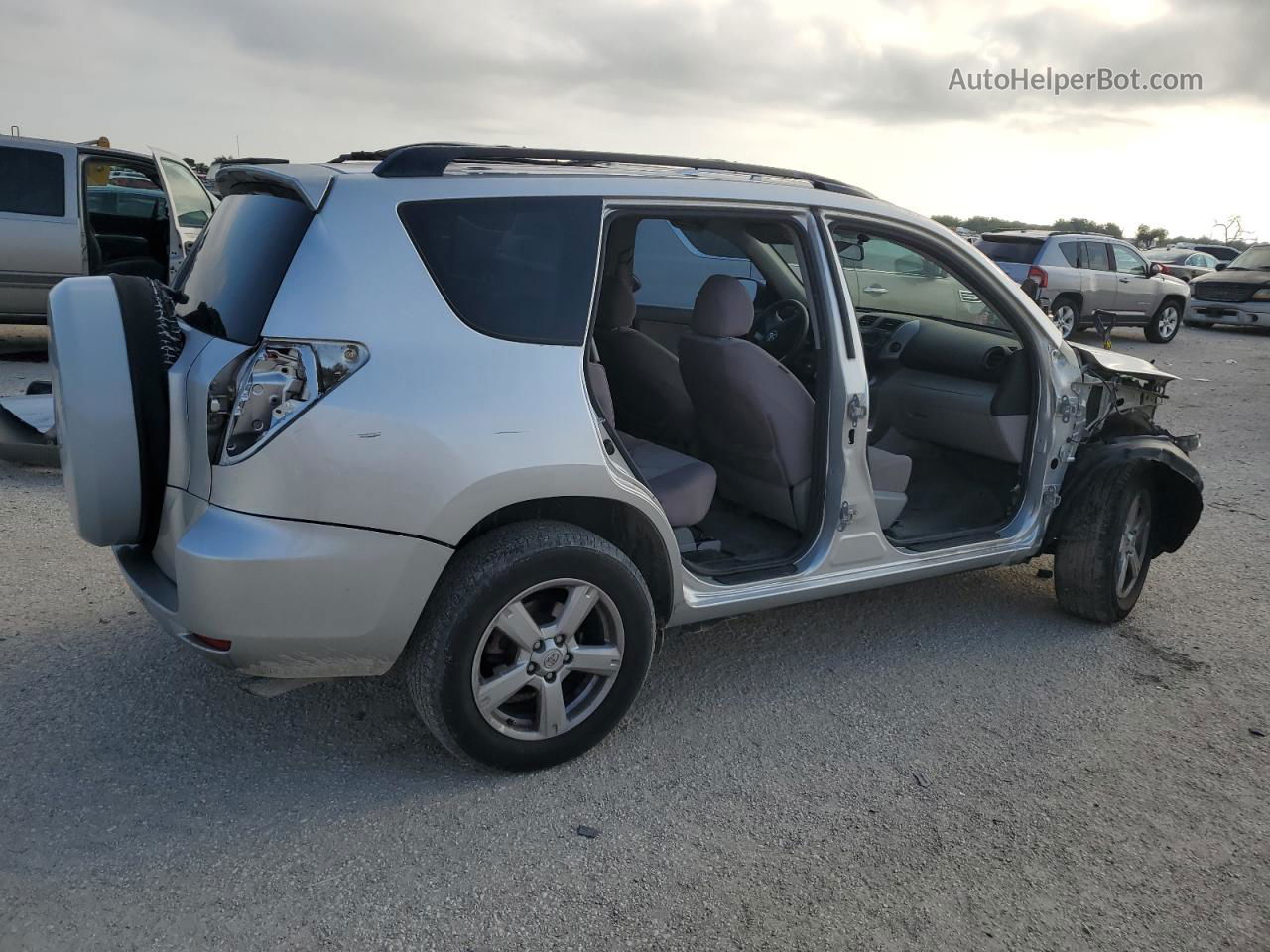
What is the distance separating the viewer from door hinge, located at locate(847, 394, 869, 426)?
3.60 metres

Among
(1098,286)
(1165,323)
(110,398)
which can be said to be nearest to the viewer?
(110,398)

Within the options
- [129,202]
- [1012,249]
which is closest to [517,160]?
[129,202]

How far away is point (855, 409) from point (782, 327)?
1087mm

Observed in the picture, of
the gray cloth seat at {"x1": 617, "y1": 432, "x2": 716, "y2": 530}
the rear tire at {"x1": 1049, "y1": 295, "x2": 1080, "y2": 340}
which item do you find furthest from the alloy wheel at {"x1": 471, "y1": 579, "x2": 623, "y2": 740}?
the rear tire at {"x1": 1049, "y1": 295, "x2": 1080, "y2": 340}

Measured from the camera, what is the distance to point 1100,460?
4.33m

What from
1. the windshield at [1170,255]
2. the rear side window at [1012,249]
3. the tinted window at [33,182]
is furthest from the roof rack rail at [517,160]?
the windshield at [1170,255]

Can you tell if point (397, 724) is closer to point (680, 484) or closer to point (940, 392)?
point (680, 484)

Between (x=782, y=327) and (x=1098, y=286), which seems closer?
(x=782, y=327)

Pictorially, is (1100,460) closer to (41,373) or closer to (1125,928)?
(1125,928)

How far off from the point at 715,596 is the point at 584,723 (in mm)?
615

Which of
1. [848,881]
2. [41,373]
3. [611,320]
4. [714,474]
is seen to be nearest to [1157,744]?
[848,881]

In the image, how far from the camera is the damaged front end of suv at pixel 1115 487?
14.1 feet

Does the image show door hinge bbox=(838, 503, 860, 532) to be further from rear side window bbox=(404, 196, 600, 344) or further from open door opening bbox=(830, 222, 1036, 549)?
rear side window bbox=(404, 196, 600, 344)

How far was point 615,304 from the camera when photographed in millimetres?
4180
